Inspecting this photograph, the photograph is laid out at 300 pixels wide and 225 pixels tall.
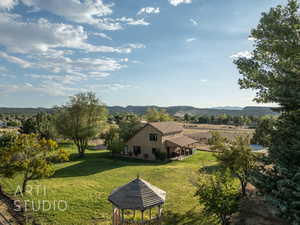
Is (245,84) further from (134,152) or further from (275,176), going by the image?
(134,152)

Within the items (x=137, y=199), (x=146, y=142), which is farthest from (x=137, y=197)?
(x=146, y=142)

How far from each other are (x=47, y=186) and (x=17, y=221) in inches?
253

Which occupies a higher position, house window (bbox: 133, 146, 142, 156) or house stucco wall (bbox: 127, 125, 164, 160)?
house stucco wall (bbox: 127, 125, 164, 160)

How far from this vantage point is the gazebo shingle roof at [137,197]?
9.70m

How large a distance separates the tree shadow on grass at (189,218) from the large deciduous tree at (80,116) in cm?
2440

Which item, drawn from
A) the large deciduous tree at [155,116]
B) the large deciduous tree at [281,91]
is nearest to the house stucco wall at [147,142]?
the large deciduous tree at [155,116]

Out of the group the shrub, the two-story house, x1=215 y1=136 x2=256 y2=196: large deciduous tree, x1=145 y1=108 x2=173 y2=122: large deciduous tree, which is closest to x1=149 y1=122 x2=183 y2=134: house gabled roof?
the two-story house

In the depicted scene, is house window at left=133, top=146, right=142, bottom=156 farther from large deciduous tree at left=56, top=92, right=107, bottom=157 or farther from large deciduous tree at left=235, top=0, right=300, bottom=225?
large deciduous tree at left=235, top=0, right=300, bottom=225

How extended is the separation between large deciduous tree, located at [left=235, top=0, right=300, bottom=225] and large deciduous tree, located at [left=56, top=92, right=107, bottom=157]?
26593 mm

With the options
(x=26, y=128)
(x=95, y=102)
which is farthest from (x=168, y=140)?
(x=26, y=128)

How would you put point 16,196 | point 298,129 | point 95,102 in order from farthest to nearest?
point 95,102 < point 16,196 < point 298,129

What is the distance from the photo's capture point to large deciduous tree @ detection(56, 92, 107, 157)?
1310 inches

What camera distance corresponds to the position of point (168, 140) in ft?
113

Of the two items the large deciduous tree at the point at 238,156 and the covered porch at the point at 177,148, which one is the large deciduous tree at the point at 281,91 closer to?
the large deciduous tree at the point at 238,156
